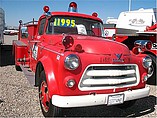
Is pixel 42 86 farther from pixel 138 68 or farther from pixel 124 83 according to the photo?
pixel 138 68

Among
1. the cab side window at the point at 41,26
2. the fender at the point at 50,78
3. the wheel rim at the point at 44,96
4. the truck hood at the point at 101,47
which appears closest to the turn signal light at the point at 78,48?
the truck hood at the point at 101,47

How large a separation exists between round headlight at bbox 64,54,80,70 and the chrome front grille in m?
0.19

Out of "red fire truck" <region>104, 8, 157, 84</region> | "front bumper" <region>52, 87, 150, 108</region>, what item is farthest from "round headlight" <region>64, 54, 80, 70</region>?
"red fire truck" <region>104, 8, 157, 84</region>

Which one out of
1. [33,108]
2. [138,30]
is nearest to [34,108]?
[33,108]

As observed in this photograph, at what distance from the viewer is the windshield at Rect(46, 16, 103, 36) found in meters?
4.20

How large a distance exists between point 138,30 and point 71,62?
6.83 metres

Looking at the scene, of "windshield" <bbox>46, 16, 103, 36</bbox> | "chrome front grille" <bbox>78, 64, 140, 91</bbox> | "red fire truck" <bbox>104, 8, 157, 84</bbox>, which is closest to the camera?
"chrome front grille" <bbox>78, 64, 140, 91</bbox>

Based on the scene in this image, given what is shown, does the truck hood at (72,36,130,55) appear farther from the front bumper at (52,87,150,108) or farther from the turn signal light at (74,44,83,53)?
the front bumper at (52,87,150,108)

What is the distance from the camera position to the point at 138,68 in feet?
11.3

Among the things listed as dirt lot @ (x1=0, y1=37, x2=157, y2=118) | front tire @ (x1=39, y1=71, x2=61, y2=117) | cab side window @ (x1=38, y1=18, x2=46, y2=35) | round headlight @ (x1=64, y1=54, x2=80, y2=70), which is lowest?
dirt lot @ (x1=0, y1=37, x2=157, y2=118)

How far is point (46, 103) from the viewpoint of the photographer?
349 centimetres

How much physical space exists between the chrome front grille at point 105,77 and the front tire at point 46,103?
602mm

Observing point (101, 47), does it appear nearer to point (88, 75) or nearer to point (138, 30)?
point (88, 75)

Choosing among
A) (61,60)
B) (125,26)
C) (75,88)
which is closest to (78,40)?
(61,60)
